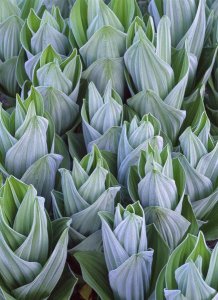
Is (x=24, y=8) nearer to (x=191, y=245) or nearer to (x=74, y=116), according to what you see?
(x=74, y=116)

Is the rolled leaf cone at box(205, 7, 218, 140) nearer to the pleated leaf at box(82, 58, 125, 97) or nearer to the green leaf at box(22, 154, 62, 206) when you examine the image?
the pleated leaf at box(82, 58, 125, 97)

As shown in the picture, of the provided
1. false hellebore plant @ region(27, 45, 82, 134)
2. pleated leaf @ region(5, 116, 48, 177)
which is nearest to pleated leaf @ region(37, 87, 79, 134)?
false hellebore plant @ region(27, 45, 82, 134)

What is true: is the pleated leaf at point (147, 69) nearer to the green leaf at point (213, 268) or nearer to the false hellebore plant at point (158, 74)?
the false hellebore plant at point (158, 74)

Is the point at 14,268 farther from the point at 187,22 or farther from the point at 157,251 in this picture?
the point at 187,22

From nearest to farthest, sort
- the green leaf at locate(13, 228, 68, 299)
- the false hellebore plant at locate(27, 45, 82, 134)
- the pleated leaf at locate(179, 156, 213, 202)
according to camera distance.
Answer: the green leaf at locate(13, 228, 68, 299) < the pleated leaf at locate(179, 156, 213, 202) < the false hellebore plant at locate(27, 45, 82, 134)

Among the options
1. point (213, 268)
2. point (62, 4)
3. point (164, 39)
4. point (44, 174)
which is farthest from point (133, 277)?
point (62, 4)

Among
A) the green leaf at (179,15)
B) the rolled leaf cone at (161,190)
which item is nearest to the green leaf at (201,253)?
the rolled leaf cone at (161,190)
